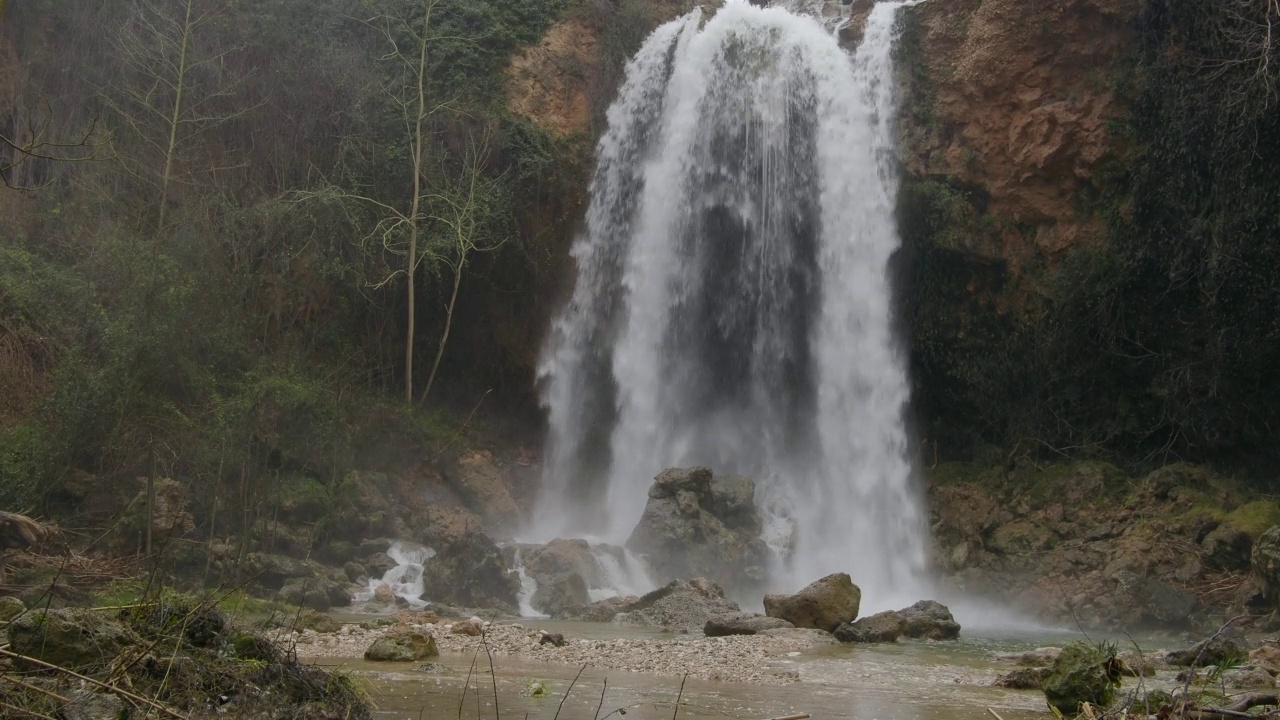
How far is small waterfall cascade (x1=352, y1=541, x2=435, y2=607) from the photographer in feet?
49.2

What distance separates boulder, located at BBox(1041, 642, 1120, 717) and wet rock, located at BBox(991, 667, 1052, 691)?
181cm

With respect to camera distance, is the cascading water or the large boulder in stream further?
the cascading water

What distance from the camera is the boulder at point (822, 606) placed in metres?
12.2

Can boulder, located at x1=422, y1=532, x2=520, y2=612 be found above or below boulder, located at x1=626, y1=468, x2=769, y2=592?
below

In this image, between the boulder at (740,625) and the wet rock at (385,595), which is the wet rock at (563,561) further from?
the boulder at (740,625)

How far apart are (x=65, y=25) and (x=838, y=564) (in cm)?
1938


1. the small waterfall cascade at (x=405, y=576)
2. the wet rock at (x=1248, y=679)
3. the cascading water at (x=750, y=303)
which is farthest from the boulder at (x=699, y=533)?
the wet rock at (x=1248, y=679)

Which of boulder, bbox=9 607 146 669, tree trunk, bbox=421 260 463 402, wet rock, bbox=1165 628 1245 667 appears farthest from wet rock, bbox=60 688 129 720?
tree trunk, bbox=421 260 463 402

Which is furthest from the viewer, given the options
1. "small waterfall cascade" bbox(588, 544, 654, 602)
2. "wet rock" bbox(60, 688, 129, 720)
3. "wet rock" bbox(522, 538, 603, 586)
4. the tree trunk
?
the tree trunk

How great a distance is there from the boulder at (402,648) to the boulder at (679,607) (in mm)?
4256

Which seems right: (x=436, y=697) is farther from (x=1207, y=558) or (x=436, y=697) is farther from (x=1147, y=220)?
(x=1147, y=220)

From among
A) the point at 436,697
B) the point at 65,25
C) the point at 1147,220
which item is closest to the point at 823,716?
the point at 436,697

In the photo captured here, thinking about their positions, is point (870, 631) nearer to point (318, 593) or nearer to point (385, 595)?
point (385, 595)

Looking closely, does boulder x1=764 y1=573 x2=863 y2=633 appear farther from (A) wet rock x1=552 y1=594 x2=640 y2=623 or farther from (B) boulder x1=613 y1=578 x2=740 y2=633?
(A) wet rock x1=552 y1=594 x2=640 y2=623
